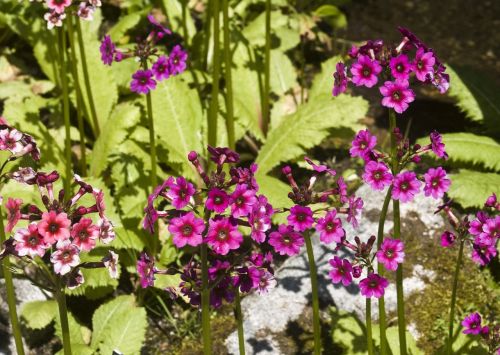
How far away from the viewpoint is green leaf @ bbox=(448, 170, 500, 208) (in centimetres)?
557

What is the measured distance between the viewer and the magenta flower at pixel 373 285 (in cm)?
350

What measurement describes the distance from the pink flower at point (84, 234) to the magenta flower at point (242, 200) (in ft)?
1.74

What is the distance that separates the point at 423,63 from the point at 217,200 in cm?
105

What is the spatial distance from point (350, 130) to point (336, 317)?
204cm

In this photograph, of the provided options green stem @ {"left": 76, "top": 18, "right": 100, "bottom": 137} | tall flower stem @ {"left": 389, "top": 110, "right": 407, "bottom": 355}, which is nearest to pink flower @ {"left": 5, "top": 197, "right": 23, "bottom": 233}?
tall flower stem @ {"left": 389, "top": 110, "right": 407, "bottom": 355}

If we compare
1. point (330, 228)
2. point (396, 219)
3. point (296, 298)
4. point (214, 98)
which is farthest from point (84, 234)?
point (214, 98)

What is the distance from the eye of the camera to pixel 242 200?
320 centimetres

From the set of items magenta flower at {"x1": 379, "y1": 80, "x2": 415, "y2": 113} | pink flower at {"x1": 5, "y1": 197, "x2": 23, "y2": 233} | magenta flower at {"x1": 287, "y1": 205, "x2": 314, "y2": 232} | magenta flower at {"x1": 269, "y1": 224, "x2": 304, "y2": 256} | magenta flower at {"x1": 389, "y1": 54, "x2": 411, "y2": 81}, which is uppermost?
magenta flower at {"x1": 389, "y1": 54, "x2": 411, "y2": 81}

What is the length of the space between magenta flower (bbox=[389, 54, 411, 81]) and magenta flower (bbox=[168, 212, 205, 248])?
1.00 metres

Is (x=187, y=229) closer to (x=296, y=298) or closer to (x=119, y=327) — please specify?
(x=119, y=327)

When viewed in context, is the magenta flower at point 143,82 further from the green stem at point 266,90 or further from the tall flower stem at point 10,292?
the green stem at point 266,90

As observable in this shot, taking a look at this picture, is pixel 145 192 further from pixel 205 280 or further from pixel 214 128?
pixel 205 280

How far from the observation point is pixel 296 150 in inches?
237

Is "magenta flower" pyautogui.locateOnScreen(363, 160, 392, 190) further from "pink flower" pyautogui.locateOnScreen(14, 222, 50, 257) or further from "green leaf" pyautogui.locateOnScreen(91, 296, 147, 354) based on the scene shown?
"green leaf" pyautogui.locateOnScreen(91, 296, 147, 354)
